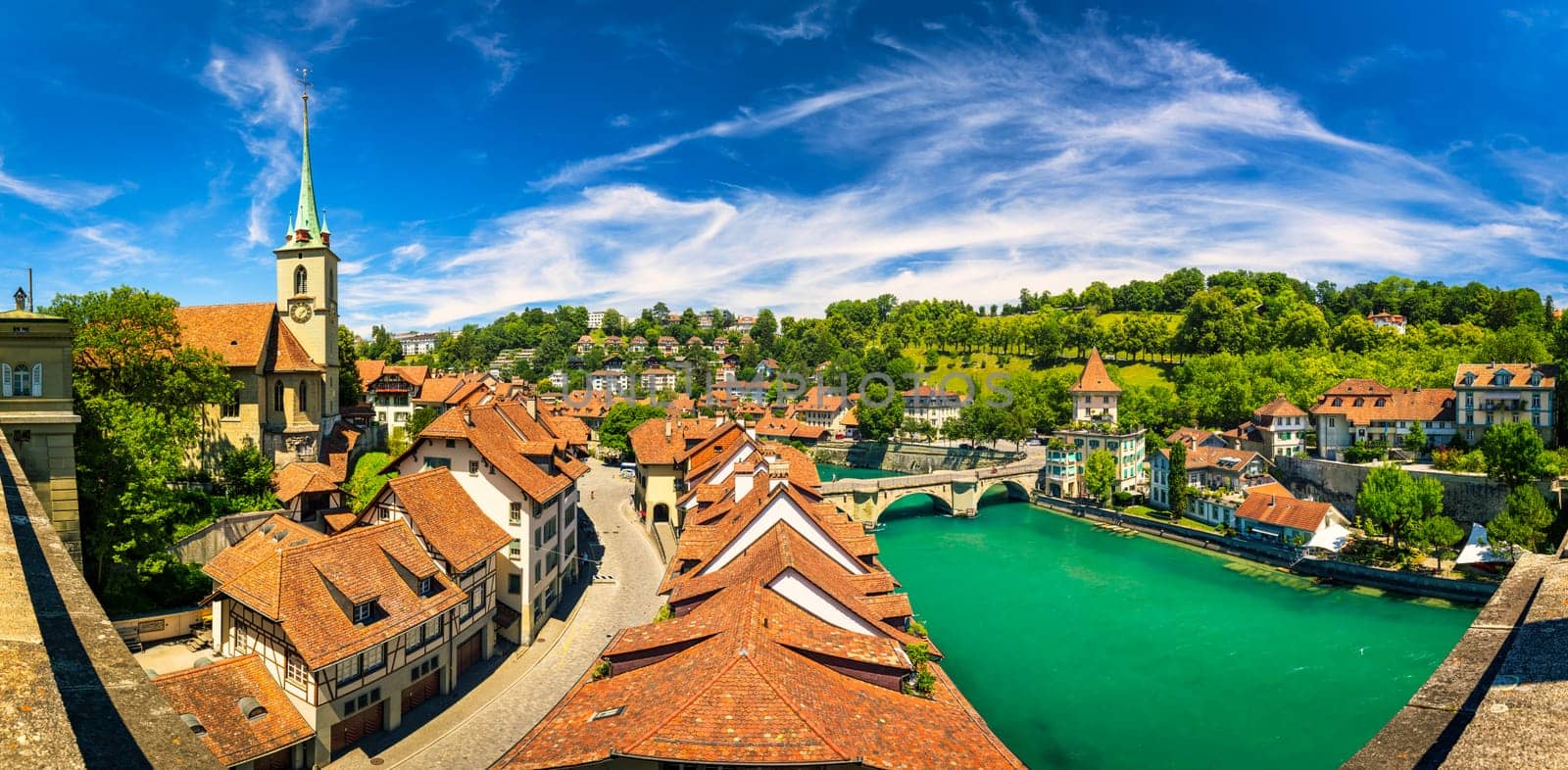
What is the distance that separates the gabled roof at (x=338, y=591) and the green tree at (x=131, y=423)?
6201 mm

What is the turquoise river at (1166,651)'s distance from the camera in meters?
24.3

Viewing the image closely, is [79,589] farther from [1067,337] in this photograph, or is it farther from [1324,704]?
[1067,337]

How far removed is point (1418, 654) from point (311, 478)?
44.7m

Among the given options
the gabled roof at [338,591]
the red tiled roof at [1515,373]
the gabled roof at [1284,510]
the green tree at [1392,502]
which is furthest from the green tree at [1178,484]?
the gabled roof at [338,591]

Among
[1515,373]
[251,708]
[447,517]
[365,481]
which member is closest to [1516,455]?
[1515,373]

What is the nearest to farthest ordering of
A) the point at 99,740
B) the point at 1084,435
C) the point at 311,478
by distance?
the point at 99,740 < the point at 311,478 < the point at 1084,435

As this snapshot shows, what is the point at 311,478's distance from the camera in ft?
111

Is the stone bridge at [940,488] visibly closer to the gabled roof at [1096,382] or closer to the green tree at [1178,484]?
the green tree at [1178,484]

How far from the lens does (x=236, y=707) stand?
16.7 metres

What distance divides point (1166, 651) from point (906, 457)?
5775cm

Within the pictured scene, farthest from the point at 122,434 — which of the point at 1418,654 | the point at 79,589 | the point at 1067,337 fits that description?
the point at 1067,337

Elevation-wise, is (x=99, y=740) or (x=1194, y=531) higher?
(x=99, y=740)

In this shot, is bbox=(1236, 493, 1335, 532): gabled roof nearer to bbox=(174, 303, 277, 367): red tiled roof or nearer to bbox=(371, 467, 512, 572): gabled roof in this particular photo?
bbox=(371, 467, 512, 572): gabled roof

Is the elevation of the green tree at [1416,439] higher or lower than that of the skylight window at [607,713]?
higher
